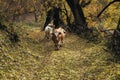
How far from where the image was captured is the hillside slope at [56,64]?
15.9 meters

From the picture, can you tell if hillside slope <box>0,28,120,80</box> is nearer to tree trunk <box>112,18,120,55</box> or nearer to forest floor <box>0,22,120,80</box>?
forest floor <box>0,22,120,80</box>

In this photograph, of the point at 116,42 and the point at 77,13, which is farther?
the point at 77,13

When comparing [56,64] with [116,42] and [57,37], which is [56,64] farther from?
[57,37]

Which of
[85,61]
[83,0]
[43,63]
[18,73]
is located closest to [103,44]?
[85,61]

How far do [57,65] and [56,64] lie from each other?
25 centimetres

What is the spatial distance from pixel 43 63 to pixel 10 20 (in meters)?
7.46

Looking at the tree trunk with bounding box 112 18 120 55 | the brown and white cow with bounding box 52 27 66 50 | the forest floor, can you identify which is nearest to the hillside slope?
the forest floor

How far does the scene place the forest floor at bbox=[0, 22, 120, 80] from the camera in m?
15.9

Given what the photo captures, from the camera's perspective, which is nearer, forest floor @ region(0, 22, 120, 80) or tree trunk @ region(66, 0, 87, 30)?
forest floor @ region(0, 22, 120, 80)

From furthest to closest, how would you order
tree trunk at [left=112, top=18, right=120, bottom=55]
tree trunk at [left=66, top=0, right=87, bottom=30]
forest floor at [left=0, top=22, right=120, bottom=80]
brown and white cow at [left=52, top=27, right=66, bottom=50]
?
tree trunk at [left=66, top=0, right=87, bottom=30] → brown and white cow at [left=52, top=27, right=66, bottom=50] → tree trunk at [left=112, top=18, right=120, bottom=55] → forest floor at [left=0, top=22, right=120, bottom=80]

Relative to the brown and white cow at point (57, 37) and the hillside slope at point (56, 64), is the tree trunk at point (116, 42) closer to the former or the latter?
the hillside slope at point (56, 64)

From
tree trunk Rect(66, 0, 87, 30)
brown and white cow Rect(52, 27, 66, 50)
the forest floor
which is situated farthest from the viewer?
tree trunk Rect(66, 0, 87, 30)

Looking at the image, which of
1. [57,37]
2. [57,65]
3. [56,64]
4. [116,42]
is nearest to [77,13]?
[57,37]

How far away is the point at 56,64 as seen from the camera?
770 inches
